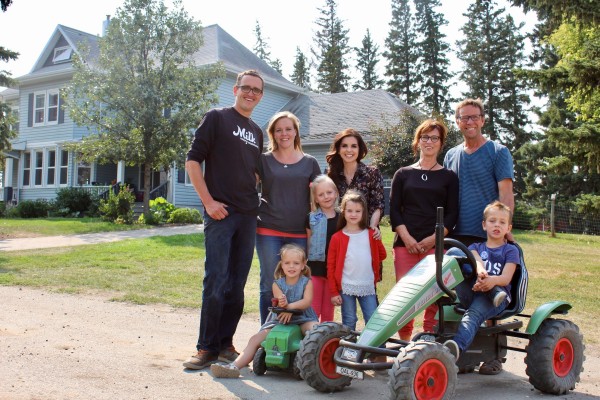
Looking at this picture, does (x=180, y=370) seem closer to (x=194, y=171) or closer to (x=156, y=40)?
(x=194, y=171)

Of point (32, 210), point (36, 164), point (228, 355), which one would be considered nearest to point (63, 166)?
point (36, 164)

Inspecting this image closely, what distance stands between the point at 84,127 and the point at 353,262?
27.0 meters

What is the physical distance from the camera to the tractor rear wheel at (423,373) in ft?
12.5

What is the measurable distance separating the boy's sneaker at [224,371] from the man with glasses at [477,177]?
2103mm

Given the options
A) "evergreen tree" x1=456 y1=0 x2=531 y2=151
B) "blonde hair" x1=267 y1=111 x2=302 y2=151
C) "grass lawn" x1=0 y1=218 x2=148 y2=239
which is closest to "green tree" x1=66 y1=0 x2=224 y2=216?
"grass lawn" x1=0 y1=218 x2=148 y2=239

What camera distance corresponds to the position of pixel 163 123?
22.2 meters

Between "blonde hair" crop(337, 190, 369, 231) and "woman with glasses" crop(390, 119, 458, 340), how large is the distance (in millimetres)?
359

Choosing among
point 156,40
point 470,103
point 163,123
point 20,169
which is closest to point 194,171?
point 470,103

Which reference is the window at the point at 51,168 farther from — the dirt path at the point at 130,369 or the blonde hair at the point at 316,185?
the blonde hair at the point at 316,185

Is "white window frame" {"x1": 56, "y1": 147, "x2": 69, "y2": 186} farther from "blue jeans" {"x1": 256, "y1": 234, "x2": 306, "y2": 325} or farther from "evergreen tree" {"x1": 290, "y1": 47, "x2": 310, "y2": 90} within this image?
"evergreen tree" {"x1": 290, "y1": 47, "x2": 310, "y2": 90}

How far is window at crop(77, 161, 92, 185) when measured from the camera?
101 ft

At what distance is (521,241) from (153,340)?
14.1 metres

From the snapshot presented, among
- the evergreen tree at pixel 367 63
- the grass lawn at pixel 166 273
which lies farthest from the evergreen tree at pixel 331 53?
the grass lawn at pixel 166 273

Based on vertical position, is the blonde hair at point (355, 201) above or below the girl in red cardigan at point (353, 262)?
above
